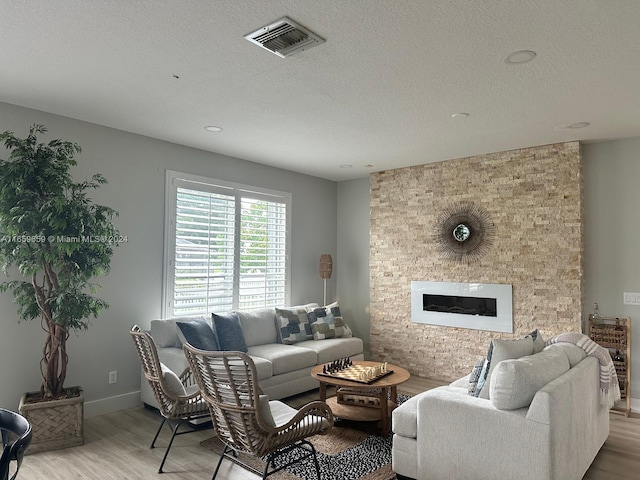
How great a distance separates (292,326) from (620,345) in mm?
3474

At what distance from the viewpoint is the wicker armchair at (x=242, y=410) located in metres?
2.58

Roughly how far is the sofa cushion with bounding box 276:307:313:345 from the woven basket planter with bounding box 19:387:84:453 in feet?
7.74

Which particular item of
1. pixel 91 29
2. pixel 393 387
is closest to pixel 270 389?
pixel 393 387

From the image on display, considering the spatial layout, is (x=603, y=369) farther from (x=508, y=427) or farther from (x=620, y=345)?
(x=620, y=345)

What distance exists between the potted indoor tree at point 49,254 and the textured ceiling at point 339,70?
65 cm

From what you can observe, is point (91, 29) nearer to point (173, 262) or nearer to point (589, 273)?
point (173, 262)

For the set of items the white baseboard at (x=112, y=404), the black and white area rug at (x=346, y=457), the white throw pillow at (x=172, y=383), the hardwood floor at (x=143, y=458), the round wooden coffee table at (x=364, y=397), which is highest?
the white throw pillow at (x=172, y=383)

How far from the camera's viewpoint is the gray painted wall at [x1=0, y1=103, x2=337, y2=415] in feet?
12.8

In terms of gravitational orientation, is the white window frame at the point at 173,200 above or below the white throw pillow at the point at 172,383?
above

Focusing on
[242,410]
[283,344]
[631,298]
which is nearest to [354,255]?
[283,344]

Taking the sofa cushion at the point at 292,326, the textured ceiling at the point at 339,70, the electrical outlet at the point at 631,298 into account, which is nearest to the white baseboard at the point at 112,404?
the sofa cushion at the point at 292,326

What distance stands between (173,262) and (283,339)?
5.16 ft

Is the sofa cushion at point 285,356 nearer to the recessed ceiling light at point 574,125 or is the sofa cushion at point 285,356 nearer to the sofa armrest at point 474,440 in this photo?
the sofa armrest at point 474,440

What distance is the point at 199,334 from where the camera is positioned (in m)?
4.46
